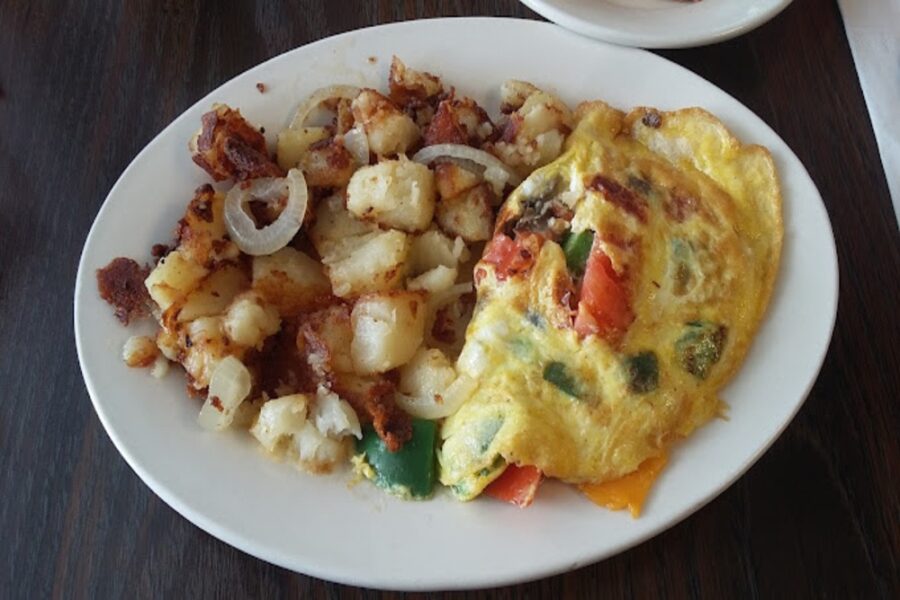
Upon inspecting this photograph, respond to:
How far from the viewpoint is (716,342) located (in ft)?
5.28

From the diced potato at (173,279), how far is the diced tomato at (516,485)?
687 millimetres

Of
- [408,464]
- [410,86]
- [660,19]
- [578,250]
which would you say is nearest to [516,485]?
[408,464]

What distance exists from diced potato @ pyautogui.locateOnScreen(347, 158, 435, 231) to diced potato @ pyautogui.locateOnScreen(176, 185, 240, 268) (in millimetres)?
254

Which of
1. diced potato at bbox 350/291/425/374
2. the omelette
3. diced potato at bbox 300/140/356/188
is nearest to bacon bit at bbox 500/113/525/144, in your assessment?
the omelette

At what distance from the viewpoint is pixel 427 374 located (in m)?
1.62

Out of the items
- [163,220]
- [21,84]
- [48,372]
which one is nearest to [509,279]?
[163,220]

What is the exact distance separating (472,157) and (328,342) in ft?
1.60

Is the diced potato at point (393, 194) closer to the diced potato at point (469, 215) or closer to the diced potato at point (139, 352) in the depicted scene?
the diced potato at point (469, 215)

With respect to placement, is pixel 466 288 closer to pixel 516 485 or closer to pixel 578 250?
pixel 578 250

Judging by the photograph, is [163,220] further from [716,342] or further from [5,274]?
[716,342]

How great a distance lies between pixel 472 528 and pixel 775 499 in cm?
62

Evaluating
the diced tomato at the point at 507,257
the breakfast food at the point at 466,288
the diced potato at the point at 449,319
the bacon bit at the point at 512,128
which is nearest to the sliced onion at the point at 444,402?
the breakfast food at the point at 466,288

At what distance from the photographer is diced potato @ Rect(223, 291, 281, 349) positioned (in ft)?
5.24

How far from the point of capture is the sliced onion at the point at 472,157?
1.77m
